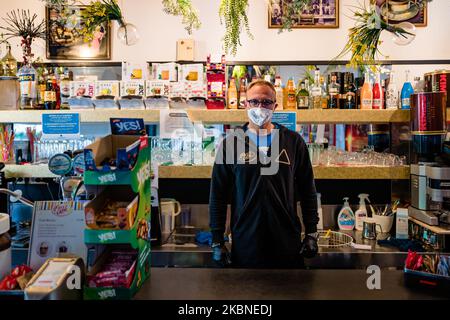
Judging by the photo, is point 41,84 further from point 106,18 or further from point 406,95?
point 406,95

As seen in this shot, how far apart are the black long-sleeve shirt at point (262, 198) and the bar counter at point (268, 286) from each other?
81 cm

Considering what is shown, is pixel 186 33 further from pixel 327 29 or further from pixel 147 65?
pixel 327 29

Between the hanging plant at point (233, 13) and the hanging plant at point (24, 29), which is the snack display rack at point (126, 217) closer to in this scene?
the hanging plant at point (233, 13)

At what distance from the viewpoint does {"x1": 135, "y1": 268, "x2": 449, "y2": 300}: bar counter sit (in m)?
1.33

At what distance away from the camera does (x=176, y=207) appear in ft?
11.5

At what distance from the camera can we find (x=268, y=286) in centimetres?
142

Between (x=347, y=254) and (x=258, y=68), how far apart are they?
1.77 m

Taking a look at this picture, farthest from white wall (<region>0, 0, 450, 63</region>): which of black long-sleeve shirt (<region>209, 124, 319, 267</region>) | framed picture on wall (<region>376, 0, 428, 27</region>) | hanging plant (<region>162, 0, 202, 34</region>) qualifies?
black long-sleeve shirt (<region>209, 124, 319, 267</region>)

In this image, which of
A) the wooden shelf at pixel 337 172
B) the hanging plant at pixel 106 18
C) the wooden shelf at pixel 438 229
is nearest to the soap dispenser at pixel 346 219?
the wooden shelf at pixel 337 172

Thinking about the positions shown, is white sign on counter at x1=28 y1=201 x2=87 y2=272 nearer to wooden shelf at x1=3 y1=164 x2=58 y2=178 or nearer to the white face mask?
the white face mask

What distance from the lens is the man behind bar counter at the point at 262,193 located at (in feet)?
7.84

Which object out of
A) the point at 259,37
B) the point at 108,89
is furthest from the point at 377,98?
the point at 108,89

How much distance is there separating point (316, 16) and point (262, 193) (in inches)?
79.1

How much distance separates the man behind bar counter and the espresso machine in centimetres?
98
